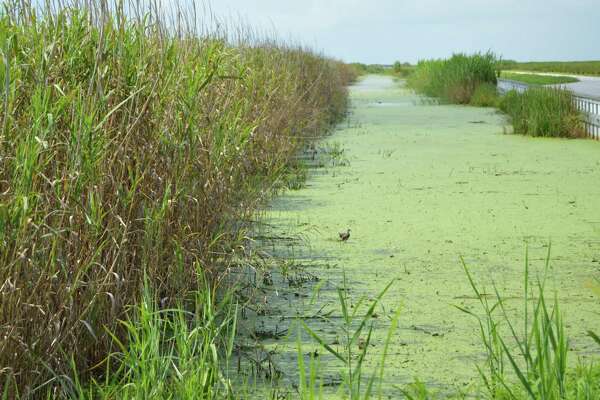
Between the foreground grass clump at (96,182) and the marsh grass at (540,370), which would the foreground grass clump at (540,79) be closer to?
the foreground grass clump at (96,182)

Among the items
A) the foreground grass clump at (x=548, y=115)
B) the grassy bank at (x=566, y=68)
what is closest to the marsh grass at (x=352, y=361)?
the foreground grass clump at (x=548, y=115)

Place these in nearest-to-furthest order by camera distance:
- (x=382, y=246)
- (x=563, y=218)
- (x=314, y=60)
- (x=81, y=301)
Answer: (x=81, y=301), (x=382, y=246), (x=563, y=218), (x=314, y=60)

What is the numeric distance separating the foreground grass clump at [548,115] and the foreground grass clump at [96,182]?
5524 millimetres

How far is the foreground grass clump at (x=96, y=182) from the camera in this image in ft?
6.47

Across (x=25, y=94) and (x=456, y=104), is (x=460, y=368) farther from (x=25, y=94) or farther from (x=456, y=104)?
(x=456, y=104)

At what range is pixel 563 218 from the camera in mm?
4422

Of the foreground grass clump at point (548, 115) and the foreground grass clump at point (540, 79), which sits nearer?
the foreground grass clump at point (548, 115)

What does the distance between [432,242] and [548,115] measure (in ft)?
15.4

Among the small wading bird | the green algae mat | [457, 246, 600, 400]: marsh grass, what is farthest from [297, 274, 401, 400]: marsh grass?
the small wading bird

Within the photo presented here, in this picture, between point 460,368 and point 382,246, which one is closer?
point 460,368

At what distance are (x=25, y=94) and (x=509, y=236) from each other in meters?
2.35

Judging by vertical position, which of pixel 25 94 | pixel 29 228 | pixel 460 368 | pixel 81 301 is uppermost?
pixel 25 94

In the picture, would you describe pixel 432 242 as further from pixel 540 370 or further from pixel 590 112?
pixel 590 112

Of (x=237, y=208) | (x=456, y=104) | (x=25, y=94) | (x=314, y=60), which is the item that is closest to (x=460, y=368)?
(x=237, y=208)
